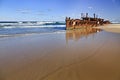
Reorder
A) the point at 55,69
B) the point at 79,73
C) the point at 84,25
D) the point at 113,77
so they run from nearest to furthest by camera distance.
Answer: the point at 113,77, the point at 79,73, the point at 55,69, the point at 84,25

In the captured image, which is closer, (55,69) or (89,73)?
(89,73)

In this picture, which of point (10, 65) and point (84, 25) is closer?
point (10, 65)

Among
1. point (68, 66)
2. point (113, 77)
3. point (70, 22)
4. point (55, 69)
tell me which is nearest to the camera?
point (113, 77)

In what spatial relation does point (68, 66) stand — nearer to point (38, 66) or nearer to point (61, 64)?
point (61, 64)

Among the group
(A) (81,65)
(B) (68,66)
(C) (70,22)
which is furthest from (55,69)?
(C) (70,22)

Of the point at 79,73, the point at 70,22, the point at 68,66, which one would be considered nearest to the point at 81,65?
the point at 68,66

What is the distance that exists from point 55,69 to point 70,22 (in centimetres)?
1784

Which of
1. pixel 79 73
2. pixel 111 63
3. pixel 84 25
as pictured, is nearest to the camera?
pixel 79 73

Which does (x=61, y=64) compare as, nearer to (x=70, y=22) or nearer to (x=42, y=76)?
(x=42, y=76)

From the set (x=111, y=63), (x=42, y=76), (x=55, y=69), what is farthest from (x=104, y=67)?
(x=42, y=76)

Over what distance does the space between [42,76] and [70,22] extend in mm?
18262

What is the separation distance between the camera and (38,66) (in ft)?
11.2

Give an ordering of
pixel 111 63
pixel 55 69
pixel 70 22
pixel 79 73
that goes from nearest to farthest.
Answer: pixel 79 73, pixel 55 69, pixel 111 63, pixel 70 22

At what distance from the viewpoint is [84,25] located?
78.1 feet
